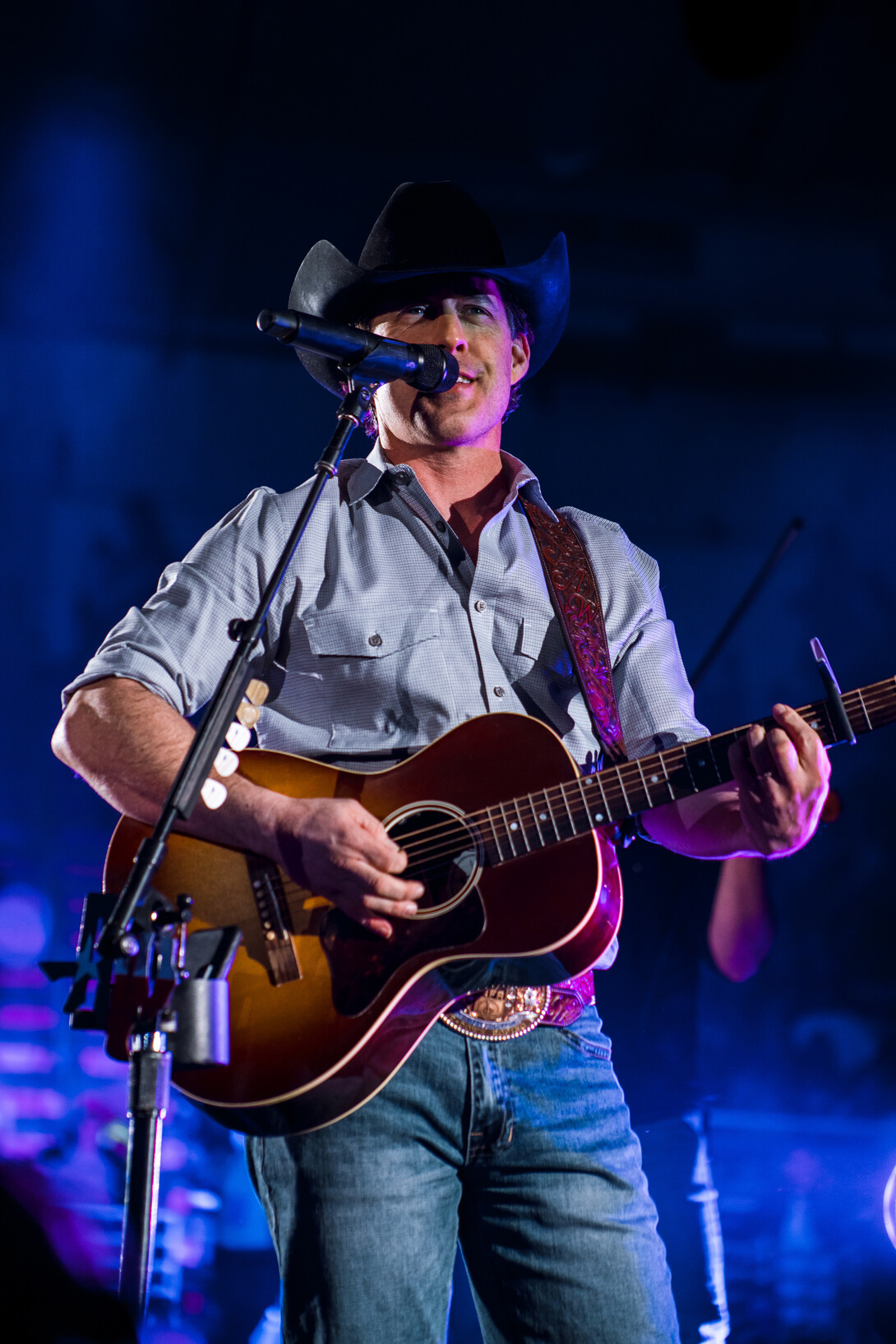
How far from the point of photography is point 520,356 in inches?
118

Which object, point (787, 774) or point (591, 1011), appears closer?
point (787, 774)

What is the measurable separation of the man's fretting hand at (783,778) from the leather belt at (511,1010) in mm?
479

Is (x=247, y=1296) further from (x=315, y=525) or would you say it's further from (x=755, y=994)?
(x=315, y=525)

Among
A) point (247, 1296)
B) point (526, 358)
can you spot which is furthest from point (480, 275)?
point (247, 1296)

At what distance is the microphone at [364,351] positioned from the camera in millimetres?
1875

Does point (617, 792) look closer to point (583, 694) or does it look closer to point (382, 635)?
point (583, 694)

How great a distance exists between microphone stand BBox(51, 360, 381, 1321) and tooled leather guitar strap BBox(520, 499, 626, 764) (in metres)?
0.83

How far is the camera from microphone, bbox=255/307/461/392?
6.15 ft

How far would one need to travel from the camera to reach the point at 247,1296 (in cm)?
357

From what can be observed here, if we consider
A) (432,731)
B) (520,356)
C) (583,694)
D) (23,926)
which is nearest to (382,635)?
(432,731)

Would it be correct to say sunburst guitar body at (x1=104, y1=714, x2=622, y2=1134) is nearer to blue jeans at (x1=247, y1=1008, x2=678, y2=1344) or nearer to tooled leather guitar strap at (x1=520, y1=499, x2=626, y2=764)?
blue jeans at (x1=247, y1=1008, x2=678, y2=1344)

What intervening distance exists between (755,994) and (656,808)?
1.84 m

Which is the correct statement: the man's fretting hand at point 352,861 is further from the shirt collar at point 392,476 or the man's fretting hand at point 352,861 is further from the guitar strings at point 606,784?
the shirt collar at point 392,476

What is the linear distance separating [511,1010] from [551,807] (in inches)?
14.9
